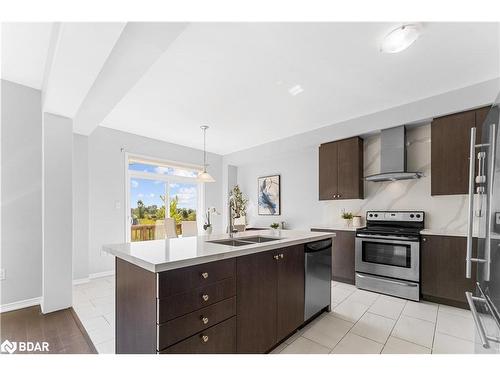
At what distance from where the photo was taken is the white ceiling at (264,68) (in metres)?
1.86

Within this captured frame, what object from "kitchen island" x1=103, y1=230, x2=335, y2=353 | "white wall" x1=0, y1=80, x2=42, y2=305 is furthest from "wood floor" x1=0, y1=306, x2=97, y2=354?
"kitchen island" x1=103, y1=230, x2=335, y2=353

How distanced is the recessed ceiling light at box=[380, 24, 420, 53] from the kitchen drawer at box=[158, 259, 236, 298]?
2.13 m

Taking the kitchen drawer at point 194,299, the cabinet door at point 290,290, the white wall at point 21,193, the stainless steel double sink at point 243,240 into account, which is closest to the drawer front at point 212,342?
the kitchen drawer at point 194,299

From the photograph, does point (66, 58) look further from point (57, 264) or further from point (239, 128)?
point (239, 128)

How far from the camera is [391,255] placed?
3238 mm

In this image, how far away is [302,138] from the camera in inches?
179

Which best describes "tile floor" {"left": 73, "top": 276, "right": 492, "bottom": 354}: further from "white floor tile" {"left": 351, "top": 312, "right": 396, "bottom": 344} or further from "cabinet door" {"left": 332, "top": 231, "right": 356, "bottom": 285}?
"cabinet door" {"left": 332, "top": 231, "right": 356, "bottom": 285}

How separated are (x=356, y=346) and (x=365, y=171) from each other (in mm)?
2712

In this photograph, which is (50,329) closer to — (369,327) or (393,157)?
(369,327)

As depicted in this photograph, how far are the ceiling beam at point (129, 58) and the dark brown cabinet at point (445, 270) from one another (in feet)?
11.5

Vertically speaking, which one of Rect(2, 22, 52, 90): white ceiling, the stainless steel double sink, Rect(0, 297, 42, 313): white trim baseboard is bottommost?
Rect(0, 297, 42, 313): white trim baseboard

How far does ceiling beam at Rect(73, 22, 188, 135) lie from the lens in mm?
1613

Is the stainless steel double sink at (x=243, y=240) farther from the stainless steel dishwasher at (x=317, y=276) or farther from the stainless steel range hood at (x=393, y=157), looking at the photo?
the stainless steel range hood at (x=393, y=157)

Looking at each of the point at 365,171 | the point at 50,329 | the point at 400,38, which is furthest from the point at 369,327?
the point at 50,329
